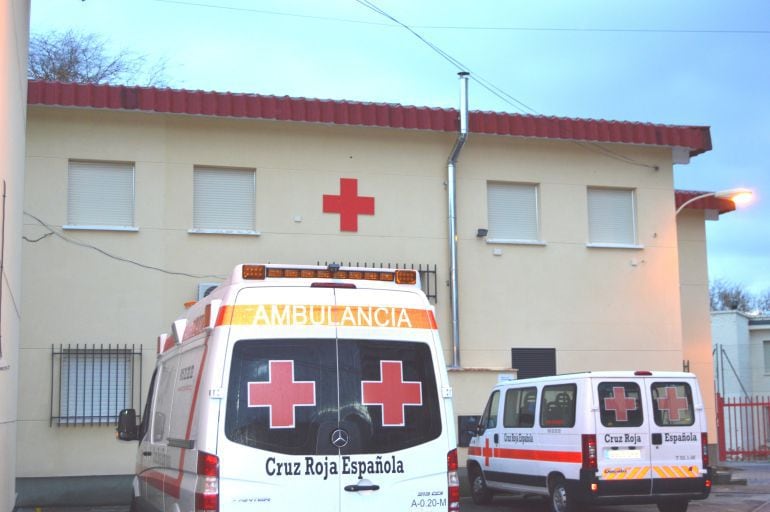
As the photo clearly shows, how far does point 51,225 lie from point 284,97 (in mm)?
4750

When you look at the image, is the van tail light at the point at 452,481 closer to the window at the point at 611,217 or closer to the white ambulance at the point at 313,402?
the white ambulance at the point at 313,402

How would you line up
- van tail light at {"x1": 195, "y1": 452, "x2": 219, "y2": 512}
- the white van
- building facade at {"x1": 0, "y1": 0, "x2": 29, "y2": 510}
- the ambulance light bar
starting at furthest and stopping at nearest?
the white van → building facade at {"x1": 0, "y1": 0, "x2": 29, "y2": 510} → the ambulance light bar → van tail light at {"x1": 195, "y1": 452, "x2": 219, "y2": 512}

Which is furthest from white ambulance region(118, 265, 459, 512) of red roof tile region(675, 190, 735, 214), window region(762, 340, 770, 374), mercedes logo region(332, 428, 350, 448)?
window region(762, 340, 770, 374)

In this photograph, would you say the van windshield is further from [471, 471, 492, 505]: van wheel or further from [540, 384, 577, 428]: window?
[471, 471, 492, 505]: van wheel

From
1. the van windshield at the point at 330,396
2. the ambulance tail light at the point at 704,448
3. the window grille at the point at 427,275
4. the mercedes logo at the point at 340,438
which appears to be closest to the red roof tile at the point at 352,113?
the window grille at the point at 427,275

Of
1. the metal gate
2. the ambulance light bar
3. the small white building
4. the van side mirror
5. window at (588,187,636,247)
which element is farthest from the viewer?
the small white building

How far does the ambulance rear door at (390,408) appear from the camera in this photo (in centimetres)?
629

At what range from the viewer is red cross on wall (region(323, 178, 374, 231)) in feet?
58.5

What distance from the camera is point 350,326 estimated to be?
21.3 feet

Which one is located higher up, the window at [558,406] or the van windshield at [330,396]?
the van windshield at [330,396]

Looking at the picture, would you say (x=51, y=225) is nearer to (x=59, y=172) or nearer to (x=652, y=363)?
(x=59, y=172)

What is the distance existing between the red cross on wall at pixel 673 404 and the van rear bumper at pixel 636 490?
0.87 metres

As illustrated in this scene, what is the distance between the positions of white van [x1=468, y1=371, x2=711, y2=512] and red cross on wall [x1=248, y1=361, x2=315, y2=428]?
23.2 ft

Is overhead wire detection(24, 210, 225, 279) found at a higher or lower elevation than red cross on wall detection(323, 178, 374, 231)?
lower
